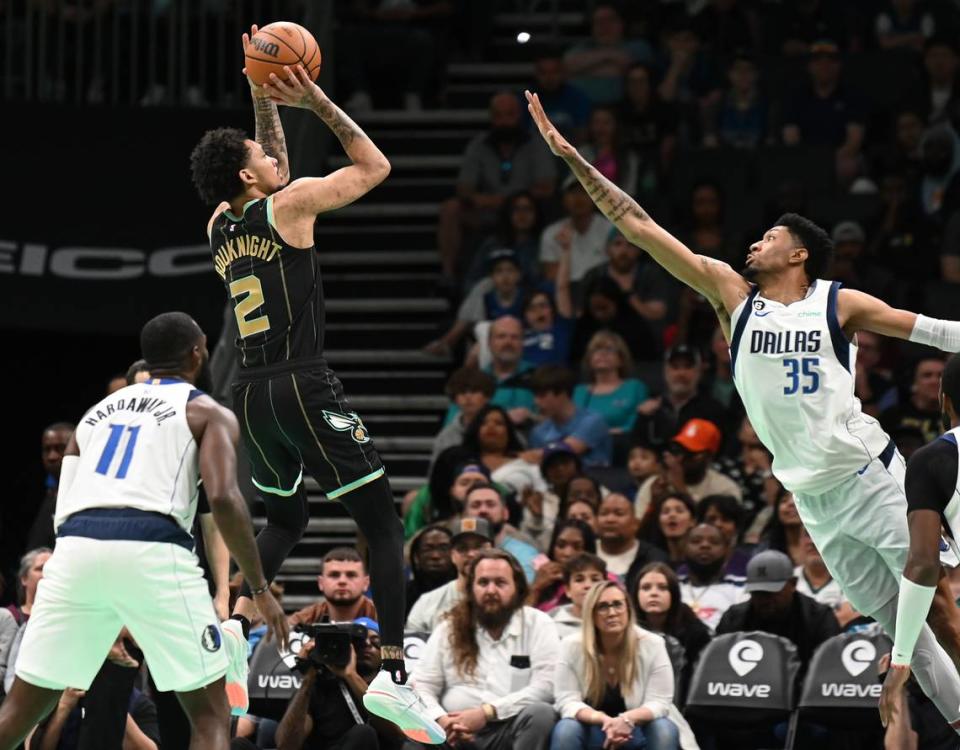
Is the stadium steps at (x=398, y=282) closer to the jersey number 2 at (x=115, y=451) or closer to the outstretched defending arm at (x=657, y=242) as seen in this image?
the outstretched defending arm at (x=657, y=242)

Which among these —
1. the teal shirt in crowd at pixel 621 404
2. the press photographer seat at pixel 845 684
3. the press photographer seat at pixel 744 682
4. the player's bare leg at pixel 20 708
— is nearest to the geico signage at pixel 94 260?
the teal shirt in crowd at pixel 621 404

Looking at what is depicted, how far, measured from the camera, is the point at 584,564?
1112 cm

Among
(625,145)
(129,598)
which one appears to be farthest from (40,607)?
(625,145)

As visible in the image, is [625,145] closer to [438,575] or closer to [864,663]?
[438,575]

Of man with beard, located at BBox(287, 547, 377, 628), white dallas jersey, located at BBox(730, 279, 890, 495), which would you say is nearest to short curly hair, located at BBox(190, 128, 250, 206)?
white dallas jersey, located at BBox(730, 279, 890, 495)

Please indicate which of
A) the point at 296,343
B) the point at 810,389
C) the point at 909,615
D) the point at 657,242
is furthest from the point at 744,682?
the point at 296,343

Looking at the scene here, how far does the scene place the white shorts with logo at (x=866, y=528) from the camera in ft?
26.7

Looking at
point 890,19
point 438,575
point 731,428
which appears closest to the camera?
point 438,575

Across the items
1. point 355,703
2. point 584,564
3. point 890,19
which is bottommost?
point 355,703

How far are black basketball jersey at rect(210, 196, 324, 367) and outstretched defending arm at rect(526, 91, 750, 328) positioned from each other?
1.25m

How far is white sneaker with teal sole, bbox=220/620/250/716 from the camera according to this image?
8.12 meters

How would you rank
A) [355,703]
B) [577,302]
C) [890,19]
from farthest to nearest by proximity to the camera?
1. [890,19]
2. [577,302]
3. [355,703]

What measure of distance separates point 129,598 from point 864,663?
490 cm

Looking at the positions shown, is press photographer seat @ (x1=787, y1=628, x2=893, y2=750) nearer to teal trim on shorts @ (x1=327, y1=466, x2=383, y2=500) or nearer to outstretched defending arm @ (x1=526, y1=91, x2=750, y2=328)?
outstretched defending arm @ (x1=526, y1=91, x2=750, y2=328)
